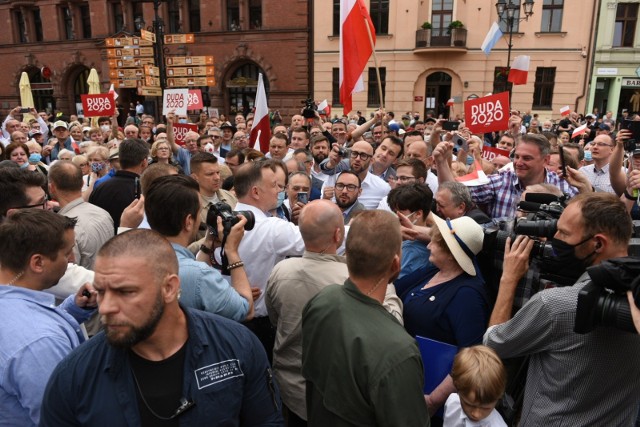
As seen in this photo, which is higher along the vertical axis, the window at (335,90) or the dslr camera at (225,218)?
the window at (335,90)

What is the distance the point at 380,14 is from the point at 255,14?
7.25 meters

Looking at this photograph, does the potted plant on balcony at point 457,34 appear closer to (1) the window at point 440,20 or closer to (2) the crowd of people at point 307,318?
(1) the window at point 440,20

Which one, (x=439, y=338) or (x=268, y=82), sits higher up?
(x=268, y=82)

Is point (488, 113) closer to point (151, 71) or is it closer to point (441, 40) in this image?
point (151, 71)

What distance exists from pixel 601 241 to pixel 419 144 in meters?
3.39

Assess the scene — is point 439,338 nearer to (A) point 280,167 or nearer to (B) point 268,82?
(A) point 280,167

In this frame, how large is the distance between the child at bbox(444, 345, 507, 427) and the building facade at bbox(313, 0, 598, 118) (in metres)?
22.1

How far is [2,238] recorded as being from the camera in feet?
6.99

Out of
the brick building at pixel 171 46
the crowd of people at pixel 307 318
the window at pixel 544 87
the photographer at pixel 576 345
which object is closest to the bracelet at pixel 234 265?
the crowd of people at pixel 307 318

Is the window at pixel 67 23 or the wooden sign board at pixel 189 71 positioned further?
the window at pixel 67 23

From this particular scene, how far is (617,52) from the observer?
24312 millimetres

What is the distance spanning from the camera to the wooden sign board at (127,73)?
466 inches

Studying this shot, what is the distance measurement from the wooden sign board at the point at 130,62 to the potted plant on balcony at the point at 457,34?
17.1 metres

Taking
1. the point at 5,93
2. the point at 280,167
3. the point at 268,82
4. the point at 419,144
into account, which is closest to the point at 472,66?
the point at 268,82
